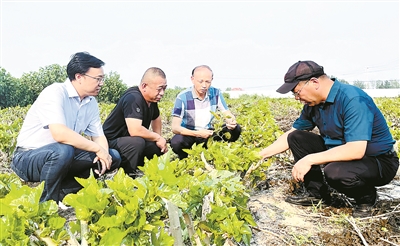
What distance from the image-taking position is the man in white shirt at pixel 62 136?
2520mm

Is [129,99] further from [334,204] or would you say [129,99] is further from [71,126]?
[334,204]

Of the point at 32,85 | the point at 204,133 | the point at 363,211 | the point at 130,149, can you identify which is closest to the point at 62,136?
the point at 130,149

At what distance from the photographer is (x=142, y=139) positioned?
3.32m

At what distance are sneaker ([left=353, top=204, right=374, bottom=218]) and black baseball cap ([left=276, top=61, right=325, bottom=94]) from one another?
101 cm

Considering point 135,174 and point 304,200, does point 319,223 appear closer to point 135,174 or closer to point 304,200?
point 304,200

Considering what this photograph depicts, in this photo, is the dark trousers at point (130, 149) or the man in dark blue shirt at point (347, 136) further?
the dark trousers at point (130, 149)

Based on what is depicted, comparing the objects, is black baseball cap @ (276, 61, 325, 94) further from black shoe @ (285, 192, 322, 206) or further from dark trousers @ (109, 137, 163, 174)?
dark trousers @ (109, 137, 163, 174)

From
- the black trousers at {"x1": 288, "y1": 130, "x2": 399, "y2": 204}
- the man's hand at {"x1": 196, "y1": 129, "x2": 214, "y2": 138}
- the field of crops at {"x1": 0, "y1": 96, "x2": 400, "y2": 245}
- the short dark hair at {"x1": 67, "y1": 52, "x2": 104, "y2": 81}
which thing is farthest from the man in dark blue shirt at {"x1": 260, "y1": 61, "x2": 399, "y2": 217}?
the short dark hair at {"x1": 67, "y1": 52, "x2": 104, "y2": 81}

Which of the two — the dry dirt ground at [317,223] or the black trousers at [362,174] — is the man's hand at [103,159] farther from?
the black trousers at [362,174]

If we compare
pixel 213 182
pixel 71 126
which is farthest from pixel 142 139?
pixel 213 182

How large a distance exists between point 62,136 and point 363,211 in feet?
7.19

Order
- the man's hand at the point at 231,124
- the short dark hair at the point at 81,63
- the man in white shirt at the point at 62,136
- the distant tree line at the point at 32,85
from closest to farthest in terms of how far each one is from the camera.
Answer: the man in white shirt at the point at 62,136 → the short dark hair at the point at 81,63 → the man's hand at the point at 231,124 → the distant tree line at the point at 32,85

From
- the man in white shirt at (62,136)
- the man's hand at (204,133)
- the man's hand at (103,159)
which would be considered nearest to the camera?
the man in white shirt at (62,136)

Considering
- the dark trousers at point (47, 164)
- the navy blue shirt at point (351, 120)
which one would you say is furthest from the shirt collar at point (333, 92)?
the dark trousers at point (47, 164)
